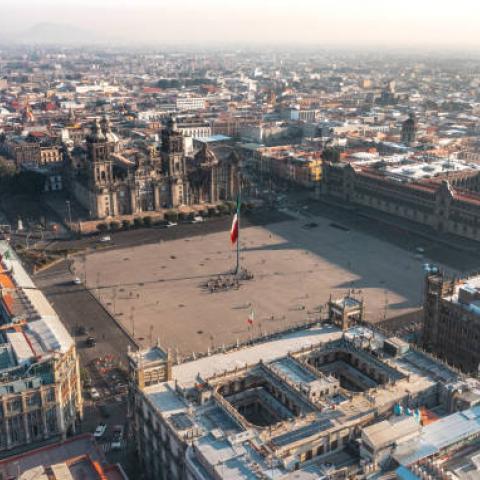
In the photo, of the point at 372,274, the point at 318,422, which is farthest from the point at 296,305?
the point at 318,422

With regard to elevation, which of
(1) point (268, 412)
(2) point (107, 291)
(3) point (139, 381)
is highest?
(3) point (139, 381)

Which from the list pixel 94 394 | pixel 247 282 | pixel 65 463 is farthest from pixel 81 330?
pixel 65 463

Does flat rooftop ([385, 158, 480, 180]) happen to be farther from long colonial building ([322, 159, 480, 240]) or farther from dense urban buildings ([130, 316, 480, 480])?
dense urban buildings ([130, 316, 480, 480])

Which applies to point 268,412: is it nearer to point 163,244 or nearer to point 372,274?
point 372,274

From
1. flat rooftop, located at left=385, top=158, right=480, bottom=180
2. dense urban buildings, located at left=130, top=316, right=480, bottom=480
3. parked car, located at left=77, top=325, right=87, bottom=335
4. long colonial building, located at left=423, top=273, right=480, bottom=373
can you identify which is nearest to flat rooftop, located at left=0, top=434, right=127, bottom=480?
dense urban buildings, located at left=130, top=316, right=480, bottom=480

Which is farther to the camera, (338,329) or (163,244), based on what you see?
(163,244)

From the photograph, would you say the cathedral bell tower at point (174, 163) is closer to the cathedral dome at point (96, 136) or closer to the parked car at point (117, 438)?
the cathedral dome at point (96, 136)

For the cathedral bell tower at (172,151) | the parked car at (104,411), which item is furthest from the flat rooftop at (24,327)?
the cathedral bell tower at (172,151)
